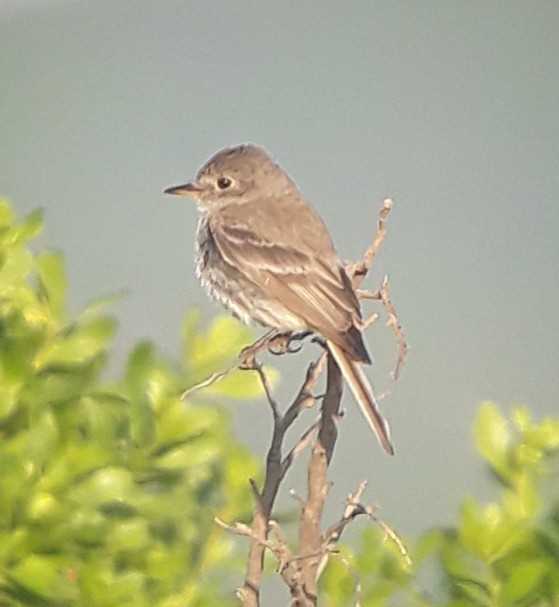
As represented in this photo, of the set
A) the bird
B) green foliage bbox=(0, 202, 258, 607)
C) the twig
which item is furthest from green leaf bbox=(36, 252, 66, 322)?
the twig

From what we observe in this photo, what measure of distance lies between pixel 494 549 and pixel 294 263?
1.18ft

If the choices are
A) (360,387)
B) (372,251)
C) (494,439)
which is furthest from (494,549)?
(372,251)

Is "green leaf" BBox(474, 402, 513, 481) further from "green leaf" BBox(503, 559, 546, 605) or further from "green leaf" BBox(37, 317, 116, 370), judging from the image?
"green leaf" BBox(37, 317, 116, 370)

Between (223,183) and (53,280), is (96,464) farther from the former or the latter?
(223,183)

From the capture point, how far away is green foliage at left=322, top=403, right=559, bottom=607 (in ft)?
3.15

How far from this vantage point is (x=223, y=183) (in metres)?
1.00

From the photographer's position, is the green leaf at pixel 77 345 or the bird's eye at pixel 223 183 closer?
the green leaf at pixel 77 345

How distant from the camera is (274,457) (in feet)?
2.10

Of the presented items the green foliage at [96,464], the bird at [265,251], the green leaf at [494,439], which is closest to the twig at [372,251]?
the bird at [265,251]

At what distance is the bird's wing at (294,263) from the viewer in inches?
33.4

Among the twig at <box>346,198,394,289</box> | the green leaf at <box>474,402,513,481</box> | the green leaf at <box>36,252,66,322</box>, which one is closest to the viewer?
the twig at <box>346,198,394,289</box>

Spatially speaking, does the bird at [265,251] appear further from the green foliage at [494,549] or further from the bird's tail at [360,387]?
the green foliage at [494,549]

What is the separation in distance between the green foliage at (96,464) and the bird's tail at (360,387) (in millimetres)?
194

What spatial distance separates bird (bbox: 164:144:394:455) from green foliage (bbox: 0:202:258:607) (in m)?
0.08
